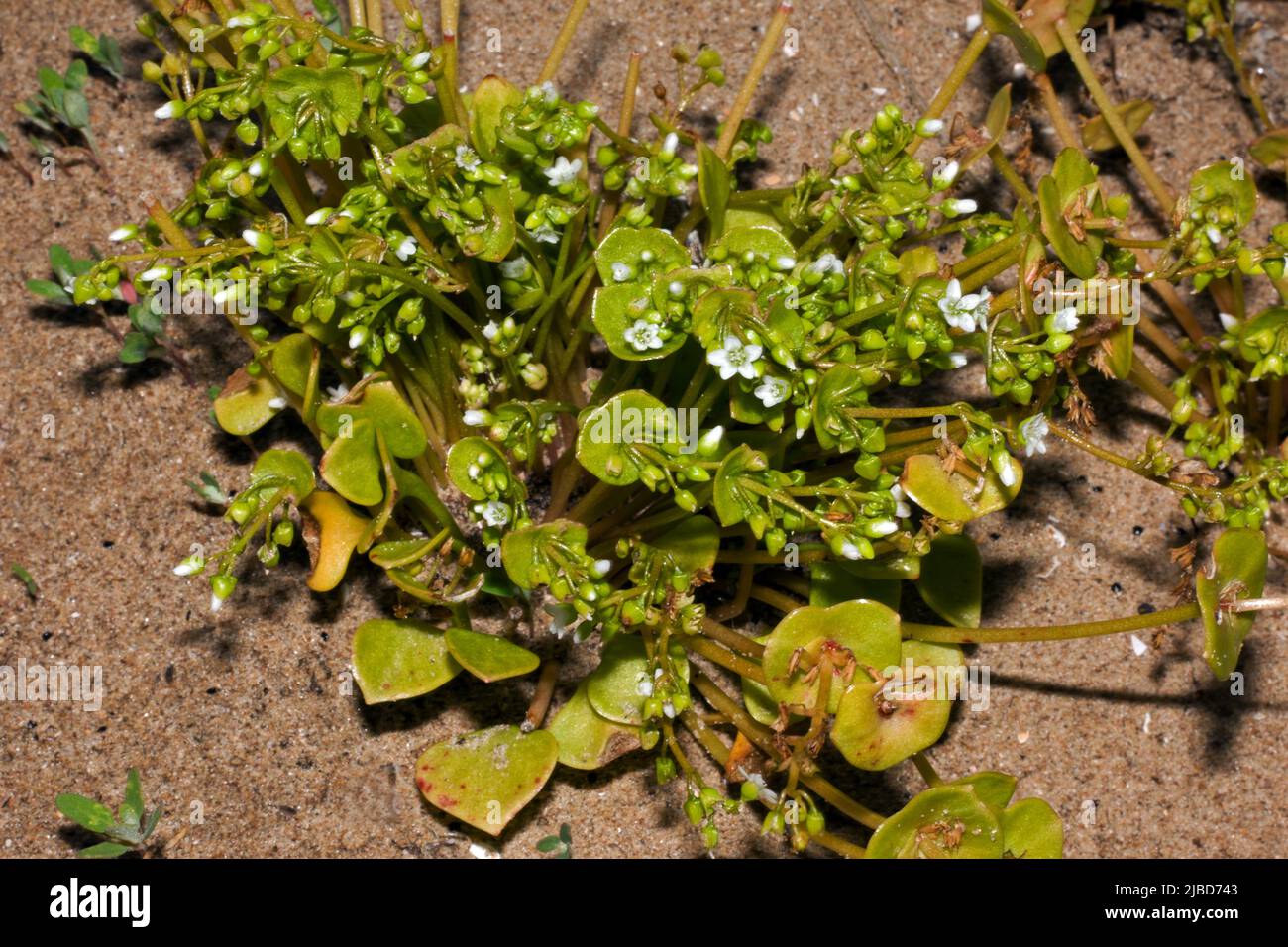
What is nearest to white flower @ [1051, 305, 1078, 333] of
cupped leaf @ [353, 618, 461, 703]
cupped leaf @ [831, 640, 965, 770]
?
cupped leaf @ [831, 640, 965, 770]

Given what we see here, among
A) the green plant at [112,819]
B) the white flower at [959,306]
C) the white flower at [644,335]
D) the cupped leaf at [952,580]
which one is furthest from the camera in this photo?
the cupped leaf at [952,580]

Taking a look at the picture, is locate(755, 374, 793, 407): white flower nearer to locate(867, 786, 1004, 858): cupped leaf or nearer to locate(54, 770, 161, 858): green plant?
locate(867, 786, 1004, 858): cupped leaf

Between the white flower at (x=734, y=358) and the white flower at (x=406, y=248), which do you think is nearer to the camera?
the white flower at (x=734, y=358)

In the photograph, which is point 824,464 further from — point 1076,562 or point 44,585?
point 44,585

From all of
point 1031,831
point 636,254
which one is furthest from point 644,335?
point 1031,831

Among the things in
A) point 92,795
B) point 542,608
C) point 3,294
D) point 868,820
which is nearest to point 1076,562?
point 868,820

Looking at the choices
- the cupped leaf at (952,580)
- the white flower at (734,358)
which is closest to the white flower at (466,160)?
the white flower at (734,358)

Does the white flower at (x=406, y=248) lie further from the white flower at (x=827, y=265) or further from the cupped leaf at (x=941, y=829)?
the cupped leaf at (x=941, y=829)
